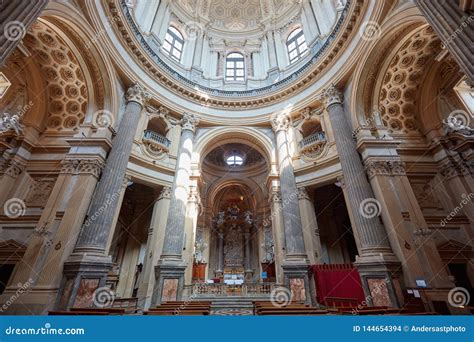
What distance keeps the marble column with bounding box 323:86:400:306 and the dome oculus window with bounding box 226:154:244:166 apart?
32.2ft

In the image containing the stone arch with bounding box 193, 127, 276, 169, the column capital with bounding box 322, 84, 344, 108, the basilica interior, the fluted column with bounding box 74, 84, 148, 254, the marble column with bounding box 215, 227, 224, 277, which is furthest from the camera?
the marble column with bounding box 215, 227, 224, 277

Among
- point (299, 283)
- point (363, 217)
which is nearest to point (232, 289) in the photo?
point (299, 283)

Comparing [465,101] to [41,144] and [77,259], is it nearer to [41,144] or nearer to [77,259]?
[77,259]

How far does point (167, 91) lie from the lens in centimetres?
1298

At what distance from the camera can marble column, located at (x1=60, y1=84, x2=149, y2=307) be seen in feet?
22.3

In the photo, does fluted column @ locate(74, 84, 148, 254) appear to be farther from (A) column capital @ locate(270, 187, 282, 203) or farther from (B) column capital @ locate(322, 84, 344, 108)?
(B) column capital @ locate(322, 84, 344, 108)

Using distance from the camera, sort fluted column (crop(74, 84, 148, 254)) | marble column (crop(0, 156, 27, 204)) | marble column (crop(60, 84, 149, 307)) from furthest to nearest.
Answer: marble column (crop(0, 156, 27, 204)) < fluted column (crop(74, 84, 148, 254)) < marble column (crop(60, 84, 149, 307))

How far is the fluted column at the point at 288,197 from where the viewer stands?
991 cm

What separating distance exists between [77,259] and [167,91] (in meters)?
9.81

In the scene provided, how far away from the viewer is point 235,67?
1812 cm

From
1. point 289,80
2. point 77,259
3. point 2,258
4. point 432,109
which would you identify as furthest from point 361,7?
point 2,258

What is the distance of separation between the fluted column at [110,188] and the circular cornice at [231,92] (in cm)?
220

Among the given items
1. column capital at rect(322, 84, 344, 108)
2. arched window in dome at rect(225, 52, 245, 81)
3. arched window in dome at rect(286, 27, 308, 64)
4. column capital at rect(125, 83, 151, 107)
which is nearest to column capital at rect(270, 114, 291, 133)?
column capital at rect(322, 84, 344, 108)

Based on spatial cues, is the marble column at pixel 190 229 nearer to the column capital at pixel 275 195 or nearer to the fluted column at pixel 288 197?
the column capital at pixel 275 195
